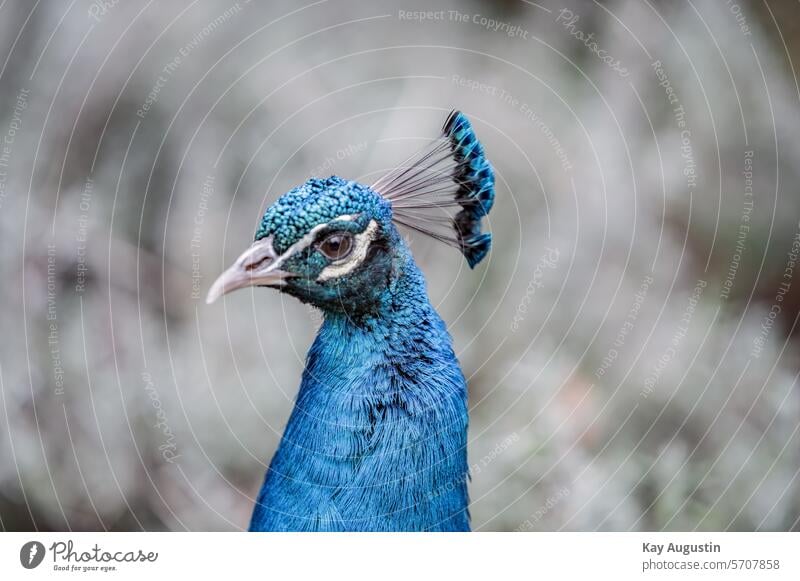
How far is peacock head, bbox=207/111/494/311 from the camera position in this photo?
1408mm

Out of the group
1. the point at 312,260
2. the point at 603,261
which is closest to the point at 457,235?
the point at 312,260

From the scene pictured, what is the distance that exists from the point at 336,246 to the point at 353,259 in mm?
43

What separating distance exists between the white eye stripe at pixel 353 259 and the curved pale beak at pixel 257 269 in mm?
73

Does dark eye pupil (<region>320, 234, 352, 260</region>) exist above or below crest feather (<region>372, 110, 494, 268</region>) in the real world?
below

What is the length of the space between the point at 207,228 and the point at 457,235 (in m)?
1.17

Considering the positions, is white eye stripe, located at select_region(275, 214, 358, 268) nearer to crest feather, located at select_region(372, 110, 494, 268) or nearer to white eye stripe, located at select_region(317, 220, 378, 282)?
white eye stripe, located at select_region(317, 220, 378, 282)

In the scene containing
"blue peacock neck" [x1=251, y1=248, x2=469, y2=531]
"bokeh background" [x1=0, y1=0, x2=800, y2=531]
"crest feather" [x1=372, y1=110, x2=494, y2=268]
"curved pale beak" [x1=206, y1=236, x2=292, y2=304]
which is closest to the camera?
"curved pale beak" [x1=206, y1=236, x2=292, y2=304]

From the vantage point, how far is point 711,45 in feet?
7.73

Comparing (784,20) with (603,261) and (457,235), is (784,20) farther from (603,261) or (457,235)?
(457,235)

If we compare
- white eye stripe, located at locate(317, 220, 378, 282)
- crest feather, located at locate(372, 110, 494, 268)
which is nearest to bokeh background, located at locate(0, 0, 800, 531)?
crest feather, located at locate(372, 110, 494, 268)

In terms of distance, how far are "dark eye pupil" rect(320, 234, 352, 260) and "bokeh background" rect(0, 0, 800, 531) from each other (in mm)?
997

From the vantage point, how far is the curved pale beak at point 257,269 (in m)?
1.39

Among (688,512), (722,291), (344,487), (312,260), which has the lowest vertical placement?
(688,512)

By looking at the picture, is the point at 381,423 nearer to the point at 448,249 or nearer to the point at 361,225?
the point at 361,225
